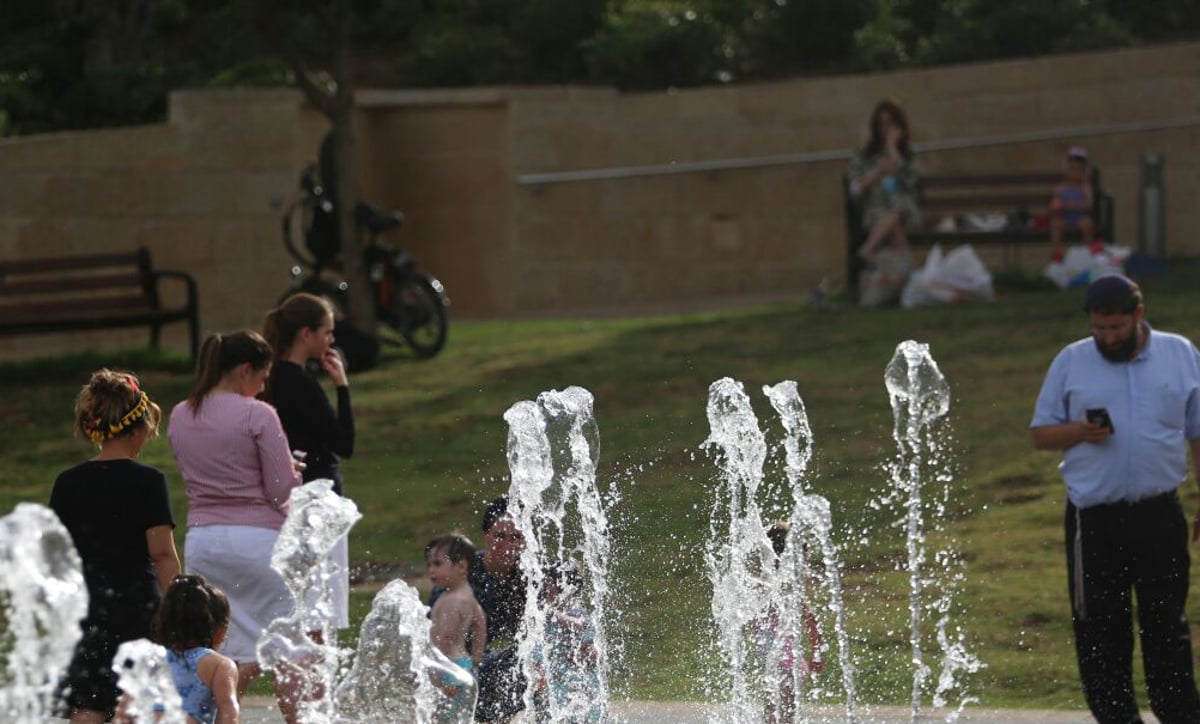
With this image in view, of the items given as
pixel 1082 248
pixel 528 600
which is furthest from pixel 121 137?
pixel 528 600

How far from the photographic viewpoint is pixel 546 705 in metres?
6.87

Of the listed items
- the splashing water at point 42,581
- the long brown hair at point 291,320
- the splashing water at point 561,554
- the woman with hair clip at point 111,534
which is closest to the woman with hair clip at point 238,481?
the long brown hair at point 291,320

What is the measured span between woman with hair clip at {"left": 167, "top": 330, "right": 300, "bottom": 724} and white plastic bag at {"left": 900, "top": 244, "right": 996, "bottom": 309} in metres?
8.70

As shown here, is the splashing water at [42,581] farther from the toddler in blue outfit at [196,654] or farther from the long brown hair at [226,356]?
the long brown hair at [226,356]

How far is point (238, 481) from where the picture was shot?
6.41 meters

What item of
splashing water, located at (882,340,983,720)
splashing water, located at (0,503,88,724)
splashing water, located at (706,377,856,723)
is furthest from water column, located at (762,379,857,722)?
splashing water, located at (0,503,88,724)

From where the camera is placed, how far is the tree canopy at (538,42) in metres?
17.4

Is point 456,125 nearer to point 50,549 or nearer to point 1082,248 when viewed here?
point 1082,248

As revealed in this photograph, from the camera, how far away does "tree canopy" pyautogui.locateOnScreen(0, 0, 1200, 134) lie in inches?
686

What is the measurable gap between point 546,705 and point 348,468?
430 centimetres

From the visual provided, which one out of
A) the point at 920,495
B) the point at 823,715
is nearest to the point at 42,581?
the point at 823,715

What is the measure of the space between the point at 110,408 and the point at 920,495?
5209 mm

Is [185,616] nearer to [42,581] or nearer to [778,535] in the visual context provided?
[42,581]

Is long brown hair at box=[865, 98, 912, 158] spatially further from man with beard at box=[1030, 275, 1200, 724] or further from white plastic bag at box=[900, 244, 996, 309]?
man with beard at box=[1030, 275, 1200, 724]
